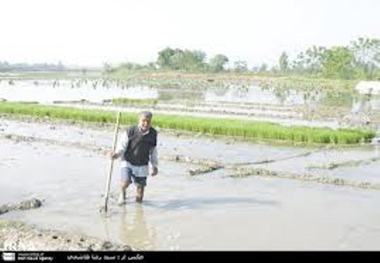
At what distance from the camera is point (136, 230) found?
6.37 meters

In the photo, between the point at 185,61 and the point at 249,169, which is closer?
the point at 249,169

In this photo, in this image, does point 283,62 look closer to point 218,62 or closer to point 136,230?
point 218,62

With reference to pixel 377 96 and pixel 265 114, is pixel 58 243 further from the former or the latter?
pixel 377 96

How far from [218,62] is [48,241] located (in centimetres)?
7563

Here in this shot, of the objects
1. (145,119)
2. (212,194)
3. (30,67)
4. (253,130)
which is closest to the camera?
(145,119)

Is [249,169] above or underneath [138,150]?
underneath

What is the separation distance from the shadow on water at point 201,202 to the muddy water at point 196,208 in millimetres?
13

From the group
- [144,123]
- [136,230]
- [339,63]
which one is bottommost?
[136,230]

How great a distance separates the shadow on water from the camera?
7570 millimetres

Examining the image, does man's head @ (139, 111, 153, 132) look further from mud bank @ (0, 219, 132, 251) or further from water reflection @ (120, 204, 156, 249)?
mud bank @ (0, 219, 132, 251)

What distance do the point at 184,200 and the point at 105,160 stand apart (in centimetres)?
390

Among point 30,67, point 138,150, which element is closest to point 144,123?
point 138,150

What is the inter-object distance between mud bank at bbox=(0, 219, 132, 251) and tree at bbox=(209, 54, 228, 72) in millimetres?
71559

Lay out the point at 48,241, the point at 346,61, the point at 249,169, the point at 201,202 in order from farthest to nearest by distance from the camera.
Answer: the point at 346,61, the point at 249,169, the point at 201,202, the point at 48,241
